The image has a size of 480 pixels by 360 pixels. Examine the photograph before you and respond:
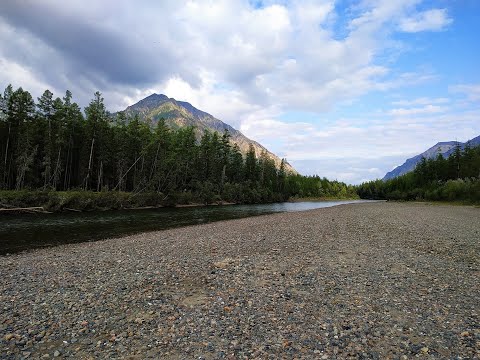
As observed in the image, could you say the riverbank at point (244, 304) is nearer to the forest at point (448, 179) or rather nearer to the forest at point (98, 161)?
the forest at point (98, 161)

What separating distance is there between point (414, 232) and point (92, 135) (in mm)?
66874

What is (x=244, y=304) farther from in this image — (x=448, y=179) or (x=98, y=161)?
(x=448, y=179)

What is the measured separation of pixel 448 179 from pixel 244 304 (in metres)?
127

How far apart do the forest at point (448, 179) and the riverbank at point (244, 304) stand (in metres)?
72.0

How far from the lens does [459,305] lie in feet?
27.8

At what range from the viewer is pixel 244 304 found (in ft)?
28.7

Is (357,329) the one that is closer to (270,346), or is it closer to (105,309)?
(270,346)

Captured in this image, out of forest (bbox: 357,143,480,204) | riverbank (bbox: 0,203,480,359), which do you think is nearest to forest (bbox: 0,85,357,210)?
riverbank (bbox: 0,203,480,359)

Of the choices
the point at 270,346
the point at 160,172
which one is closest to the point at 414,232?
the point at 270,346

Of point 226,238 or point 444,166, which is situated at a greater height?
point 444,166

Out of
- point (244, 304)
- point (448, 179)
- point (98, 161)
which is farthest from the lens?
point (448, 179)

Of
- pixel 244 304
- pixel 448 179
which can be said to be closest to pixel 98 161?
pixel 244 304

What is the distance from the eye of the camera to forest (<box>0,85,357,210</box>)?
182 feet

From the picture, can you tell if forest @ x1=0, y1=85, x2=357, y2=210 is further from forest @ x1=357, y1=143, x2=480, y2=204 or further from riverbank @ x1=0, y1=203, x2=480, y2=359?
forest @ x1=357, y1=143, x2=480, y2=204
